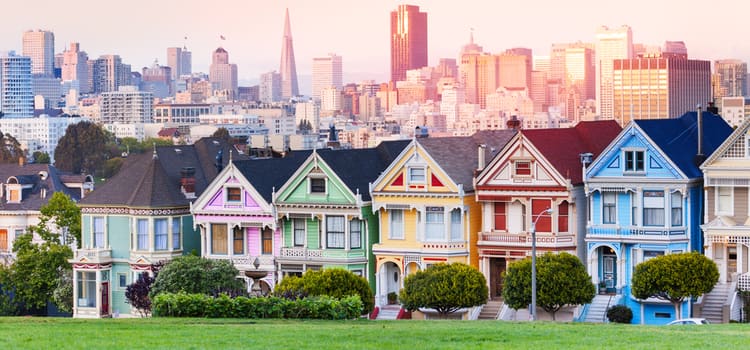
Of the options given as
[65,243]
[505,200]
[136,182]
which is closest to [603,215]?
[505,200]

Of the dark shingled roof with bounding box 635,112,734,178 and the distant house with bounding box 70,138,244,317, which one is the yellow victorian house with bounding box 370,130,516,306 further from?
the distant house with bounding box 70,138,244,317

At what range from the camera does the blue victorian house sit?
52812 mm

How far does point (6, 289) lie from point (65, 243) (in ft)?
9.82

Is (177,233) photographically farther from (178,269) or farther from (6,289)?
(6,289)

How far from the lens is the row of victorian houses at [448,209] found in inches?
2084

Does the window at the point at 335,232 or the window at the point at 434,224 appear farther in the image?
the window at the point at 335,232

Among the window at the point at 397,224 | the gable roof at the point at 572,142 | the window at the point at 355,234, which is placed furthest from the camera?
the window at the point at 355,234

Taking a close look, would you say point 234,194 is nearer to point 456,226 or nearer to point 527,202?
point 456,226

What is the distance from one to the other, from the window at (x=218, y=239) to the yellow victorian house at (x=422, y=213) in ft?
19.0

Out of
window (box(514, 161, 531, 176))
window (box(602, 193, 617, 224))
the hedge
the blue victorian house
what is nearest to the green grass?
the hedge

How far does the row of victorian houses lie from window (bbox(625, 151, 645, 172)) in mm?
30

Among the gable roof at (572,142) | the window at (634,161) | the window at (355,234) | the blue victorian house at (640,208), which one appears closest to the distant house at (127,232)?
the window at (355,234)

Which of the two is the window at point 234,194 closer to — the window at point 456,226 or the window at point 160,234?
the window at point 160,234

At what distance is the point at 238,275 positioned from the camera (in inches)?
2320
